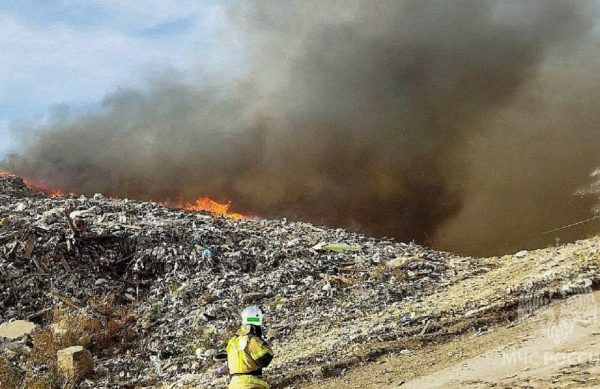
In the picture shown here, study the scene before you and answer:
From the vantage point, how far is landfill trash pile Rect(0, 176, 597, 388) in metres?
8.48

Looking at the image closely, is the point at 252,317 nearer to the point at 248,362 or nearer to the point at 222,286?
the point at 248,362

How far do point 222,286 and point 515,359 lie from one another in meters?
6.68

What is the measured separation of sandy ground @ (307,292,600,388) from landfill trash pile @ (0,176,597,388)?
1.41 ft

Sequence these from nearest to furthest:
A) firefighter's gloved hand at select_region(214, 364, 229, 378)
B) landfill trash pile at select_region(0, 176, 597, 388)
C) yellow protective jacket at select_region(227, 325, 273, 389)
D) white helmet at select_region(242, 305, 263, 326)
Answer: yellow protective jacket at select_region(227, 325, 273, 389), white helmet at select_region(242, 305, 263, 326), firefighter's gloved hand at select_region(214, 364, 229, 378), landfill trash pile at select_region(0, 176, 597, 388)

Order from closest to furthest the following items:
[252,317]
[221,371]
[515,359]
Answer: [252,317], [515,359], [221,371]

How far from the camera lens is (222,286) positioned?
37.9 ft

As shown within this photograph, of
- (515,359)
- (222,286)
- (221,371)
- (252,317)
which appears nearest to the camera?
(252,317)

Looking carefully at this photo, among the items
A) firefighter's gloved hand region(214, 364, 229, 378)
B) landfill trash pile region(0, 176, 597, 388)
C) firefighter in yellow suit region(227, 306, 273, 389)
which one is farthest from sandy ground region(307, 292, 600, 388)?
firefighter in yellow suit region(227, 306, 273, 389)

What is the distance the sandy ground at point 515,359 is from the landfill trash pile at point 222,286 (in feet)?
1.41

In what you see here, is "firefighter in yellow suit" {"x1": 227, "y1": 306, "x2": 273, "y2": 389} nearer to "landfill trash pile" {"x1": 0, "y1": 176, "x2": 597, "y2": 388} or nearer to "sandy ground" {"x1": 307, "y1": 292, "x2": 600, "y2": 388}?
"sandy ground" {"x1": 307, "y1": 292, "x2": 600, "y2": 388}

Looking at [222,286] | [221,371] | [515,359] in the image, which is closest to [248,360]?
[515,359]

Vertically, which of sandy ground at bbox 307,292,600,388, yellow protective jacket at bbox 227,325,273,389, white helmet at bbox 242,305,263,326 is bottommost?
sandy ground at bbox 307,292,600,388

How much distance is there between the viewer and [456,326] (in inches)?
318

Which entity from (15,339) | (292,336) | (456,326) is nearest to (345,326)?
(292,336)
